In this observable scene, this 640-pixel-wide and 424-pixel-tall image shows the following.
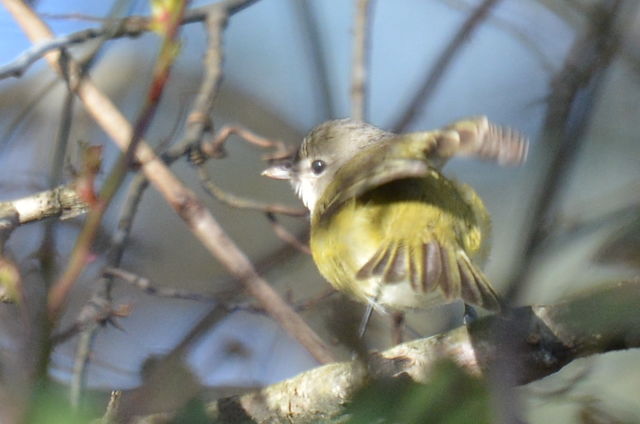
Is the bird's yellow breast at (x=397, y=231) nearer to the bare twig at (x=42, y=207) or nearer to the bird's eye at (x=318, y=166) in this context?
the bird's eye at (x=318, y=166)

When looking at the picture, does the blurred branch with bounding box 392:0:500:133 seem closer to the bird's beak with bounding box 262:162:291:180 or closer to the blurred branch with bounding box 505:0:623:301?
the blurred branch with bounding box 505:0:623:301

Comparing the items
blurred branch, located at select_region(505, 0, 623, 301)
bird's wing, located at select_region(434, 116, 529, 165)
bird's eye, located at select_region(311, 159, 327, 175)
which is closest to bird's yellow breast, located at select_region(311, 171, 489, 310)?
bird's wing, located at select_region(434, 116, 529, 165)

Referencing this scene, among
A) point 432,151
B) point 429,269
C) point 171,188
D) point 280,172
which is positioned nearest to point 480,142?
point 432,151

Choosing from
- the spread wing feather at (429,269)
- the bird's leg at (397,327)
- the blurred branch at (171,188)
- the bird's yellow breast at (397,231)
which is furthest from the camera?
the bird's leg at (397,327)

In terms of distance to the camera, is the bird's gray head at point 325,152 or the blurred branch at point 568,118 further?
the bird's gray head at point 325,152

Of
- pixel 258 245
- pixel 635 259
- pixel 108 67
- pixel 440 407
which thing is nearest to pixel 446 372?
pixel 440 407

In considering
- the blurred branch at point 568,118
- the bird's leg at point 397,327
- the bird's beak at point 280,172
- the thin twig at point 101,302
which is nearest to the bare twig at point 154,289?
the thin twig at point 101,302
